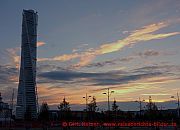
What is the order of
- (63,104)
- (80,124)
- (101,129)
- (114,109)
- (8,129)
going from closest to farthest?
(80,124)
(8,129)
(101,129)
(114,109)
(63,104)

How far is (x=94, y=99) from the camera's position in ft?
410

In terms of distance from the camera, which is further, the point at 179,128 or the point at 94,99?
the point at 94,99

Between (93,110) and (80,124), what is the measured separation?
6896cm

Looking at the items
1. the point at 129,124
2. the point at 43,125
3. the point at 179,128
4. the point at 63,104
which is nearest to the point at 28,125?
the point at 43,125

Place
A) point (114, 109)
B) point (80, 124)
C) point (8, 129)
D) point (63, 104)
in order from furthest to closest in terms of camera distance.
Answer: point (63, 104) < point (114, 109) < point (8, 129) < point (80, 124)

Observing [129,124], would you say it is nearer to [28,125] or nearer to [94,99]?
[28,125]

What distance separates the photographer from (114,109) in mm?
122688

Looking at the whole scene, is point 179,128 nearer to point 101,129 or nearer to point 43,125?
point 101,129

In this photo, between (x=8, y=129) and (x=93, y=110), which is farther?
(x=93, y=110)

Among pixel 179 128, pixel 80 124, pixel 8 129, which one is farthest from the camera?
pixel 179 128

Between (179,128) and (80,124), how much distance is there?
23.3m

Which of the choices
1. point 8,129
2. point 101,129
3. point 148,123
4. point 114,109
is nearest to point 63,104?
point 114,109

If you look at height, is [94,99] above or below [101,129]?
above

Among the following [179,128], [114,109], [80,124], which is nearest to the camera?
[80,124]
